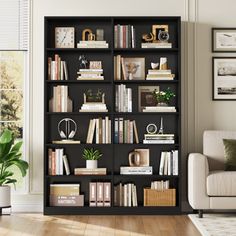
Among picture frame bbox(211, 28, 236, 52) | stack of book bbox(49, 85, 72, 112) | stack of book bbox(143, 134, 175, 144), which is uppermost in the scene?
picture frame bbox(211, 28, 236, 52)

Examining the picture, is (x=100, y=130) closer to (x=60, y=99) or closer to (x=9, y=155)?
(x=60, y=99)

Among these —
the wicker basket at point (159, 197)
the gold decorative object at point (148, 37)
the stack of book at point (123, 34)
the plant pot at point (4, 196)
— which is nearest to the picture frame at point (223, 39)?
the gold decorative object at point (148, 37)

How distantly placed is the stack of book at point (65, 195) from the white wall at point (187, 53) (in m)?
0.28

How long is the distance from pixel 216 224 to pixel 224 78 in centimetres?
173

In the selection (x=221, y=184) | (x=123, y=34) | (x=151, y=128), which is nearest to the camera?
(x=221, y=184)

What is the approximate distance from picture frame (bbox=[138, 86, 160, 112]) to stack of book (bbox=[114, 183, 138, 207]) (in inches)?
33.6

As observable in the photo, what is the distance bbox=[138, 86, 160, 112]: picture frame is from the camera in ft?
19.6

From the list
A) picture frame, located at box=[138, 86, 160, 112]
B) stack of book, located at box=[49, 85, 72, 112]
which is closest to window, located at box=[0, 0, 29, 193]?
stack of book, located at box=[49, 85, 72, 112]

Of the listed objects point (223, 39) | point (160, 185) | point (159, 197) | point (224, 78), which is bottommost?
point (159, 197)

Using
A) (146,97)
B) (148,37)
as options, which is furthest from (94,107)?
(148,37)

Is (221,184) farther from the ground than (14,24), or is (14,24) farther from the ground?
(14,24)

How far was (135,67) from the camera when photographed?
600cm

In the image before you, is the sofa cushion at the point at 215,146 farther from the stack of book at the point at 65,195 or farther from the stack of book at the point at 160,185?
the stack of book at the point at 65,195

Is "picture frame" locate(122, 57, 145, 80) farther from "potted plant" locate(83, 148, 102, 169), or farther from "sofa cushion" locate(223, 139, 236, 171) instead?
"sofa cushion" locate(223, 139, 236, 171)
